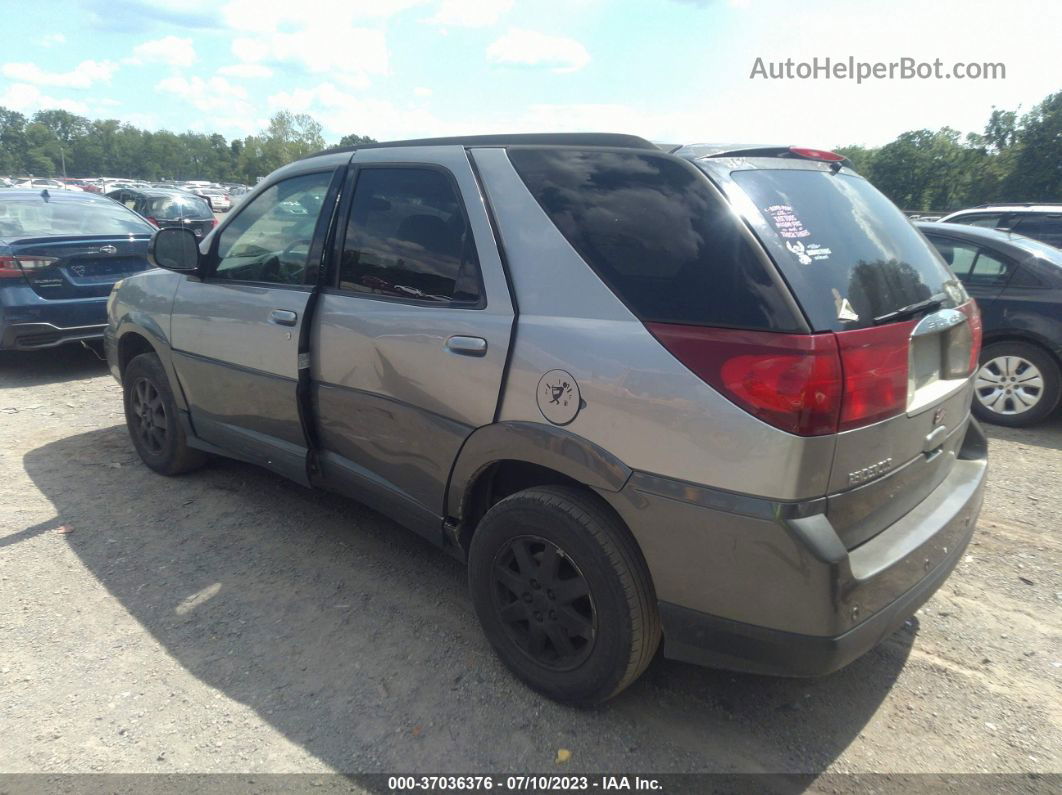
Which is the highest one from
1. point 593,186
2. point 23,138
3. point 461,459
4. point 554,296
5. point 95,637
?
point 23,138

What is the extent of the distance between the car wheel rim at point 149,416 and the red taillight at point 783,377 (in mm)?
3690

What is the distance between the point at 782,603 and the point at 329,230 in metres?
2.52

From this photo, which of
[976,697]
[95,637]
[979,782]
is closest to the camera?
[979,782]

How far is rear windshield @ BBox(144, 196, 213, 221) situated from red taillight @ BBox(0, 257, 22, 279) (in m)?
10.0

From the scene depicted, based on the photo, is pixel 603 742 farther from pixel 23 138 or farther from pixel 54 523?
pixel 23 138

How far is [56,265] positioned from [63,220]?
0.80 metres

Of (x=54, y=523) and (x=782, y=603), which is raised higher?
(x=782, y=603)

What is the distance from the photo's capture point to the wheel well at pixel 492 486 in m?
2.72

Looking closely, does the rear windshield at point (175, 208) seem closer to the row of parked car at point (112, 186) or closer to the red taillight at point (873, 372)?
the row of parked car at point (112, 186)

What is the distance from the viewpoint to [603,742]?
249cm

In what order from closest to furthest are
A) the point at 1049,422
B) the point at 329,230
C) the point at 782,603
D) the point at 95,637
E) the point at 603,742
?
the point at 782,603 < the point at 603,742 < the point at 95,637 < the point at 329,230 < the point at 1049,422

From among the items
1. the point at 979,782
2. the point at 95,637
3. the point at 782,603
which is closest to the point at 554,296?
the point at 782,603

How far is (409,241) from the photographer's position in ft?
10.1

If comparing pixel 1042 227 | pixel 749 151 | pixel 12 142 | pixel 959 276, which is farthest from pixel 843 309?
pixel 12 142
